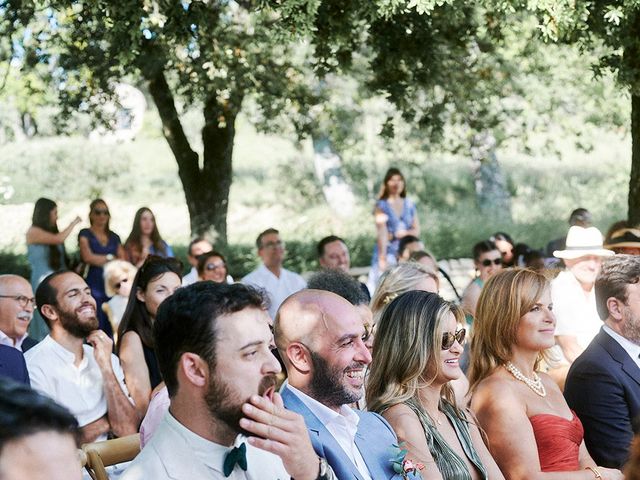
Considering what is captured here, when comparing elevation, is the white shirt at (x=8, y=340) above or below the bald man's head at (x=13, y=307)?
below

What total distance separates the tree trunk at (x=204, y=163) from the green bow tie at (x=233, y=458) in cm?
934

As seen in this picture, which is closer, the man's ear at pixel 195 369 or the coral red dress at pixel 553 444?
the man's ear at pixel 195 369

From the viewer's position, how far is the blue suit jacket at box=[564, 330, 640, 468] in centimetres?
512

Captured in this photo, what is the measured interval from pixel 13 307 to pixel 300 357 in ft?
9.05

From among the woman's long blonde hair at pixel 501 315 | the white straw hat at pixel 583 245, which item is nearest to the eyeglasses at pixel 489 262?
the white straw hat at pixel 583 245

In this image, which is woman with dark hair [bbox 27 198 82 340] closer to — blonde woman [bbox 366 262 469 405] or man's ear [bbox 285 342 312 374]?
blonde woman [bbox 366 262 469 405]

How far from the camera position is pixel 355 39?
10391 millimetres

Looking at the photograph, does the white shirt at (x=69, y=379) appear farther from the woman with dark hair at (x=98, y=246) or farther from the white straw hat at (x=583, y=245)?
the woman with dark hair at (x=98, y=246)

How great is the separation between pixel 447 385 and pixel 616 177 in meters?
22.6

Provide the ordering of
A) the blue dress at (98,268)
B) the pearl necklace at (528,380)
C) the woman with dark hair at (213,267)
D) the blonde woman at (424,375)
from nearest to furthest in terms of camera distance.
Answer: the blonde woman at (424,375)
the pearl necklace at (528,380)
the woman with dark hair at (213,267)
the blue dress at (98,268)

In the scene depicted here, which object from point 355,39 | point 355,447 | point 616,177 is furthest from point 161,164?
point 355,447

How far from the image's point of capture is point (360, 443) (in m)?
3.87

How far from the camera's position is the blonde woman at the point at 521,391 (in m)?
4.72

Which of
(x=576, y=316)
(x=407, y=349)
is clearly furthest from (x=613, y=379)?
(x=576, y=316)
